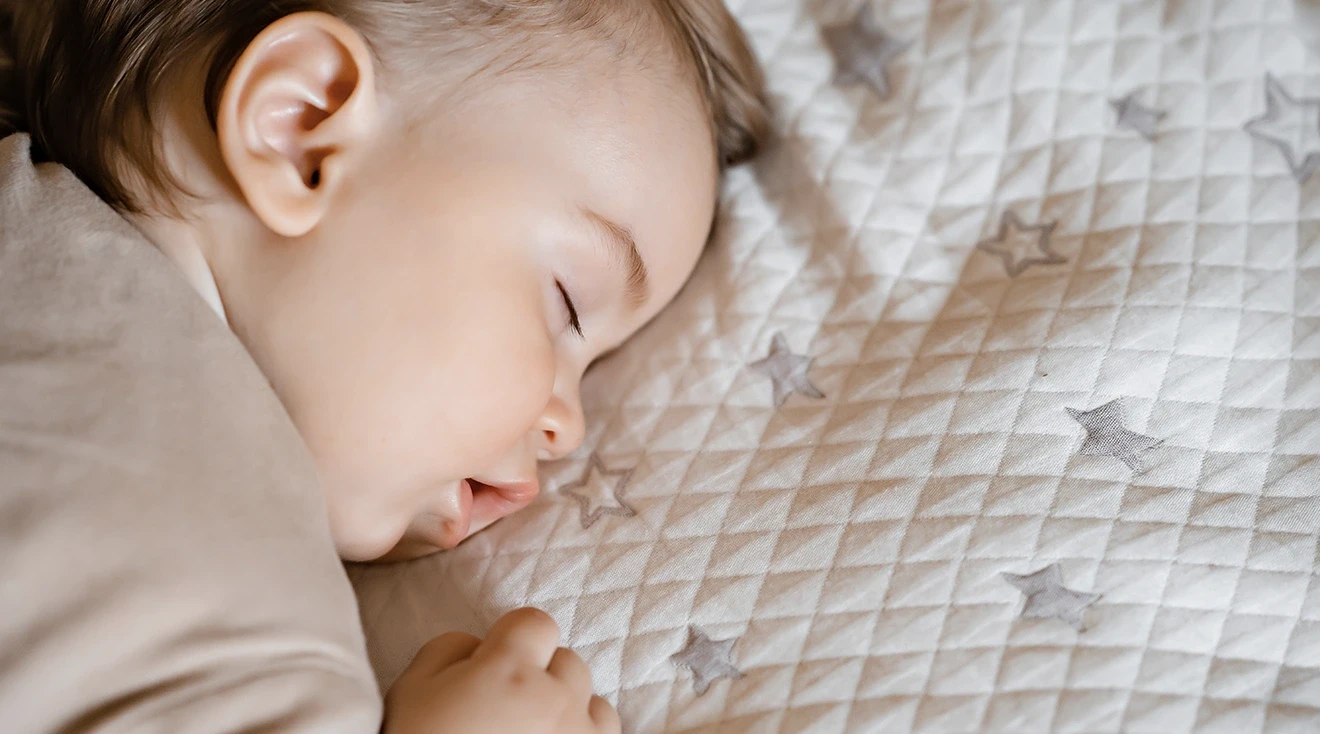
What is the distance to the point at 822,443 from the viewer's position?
954mm

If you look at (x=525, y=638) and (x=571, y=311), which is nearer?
(x=525, y=638)

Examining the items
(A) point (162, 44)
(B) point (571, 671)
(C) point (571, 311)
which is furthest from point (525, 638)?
(A) point (162, 44)

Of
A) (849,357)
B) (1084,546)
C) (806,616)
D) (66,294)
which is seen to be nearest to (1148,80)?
(849,357)

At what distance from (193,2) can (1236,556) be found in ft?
2.98

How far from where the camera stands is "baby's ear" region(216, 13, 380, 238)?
81 cm

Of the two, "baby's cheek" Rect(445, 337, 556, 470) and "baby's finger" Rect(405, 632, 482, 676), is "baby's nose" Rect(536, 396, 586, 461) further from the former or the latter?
"baby's finger" Rect(405, 632, 482, 676)

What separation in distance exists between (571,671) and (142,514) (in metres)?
0.31

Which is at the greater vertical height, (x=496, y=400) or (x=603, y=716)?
(x=496, y=400)

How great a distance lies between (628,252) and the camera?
959 millimetres

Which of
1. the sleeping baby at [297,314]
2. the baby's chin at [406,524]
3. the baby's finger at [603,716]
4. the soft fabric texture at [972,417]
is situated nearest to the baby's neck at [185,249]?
the sleeping baby at [297,314]

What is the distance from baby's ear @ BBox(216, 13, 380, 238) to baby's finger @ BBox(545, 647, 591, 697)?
1.24 ft

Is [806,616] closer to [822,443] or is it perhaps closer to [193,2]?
[822,443]

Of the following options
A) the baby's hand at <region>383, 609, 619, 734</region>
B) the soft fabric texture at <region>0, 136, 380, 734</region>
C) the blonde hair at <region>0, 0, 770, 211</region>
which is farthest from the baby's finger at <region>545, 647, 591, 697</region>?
the blonde hair at <region>0, 0, 770, 211</region>

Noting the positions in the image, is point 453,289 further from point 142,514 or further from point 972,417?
point 972,417
